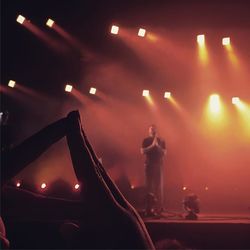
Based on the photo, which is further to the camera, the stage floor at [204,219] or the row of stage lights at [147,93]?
the row of stage lights at [147,93]

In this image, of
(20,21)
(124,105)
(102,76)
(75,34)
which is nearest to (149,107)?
(124,105)

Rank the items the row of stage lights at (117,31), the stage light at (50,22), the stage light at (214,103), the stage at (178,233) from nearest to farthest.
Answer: the stage at (178,233)
the row of stage lights at (117,31)
the stage light at (50,22)
the stage light at (214,103)

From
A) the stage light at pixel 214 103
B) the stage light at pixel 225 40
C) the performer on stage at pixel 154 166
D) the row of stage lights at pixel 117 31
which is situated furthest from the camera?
the stage light at pixel 214 103

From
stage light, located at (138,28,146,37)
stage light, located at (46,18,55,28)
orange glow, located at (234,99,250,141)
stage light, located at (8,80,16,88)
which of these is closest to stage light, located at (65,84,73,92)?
stage light, located at (8,80,16,88)

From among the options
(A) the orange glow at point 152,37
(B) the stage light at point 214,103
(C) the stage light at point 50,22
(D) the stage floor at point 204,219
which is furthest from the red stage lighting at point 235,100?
(C) the stage light at point 50,22

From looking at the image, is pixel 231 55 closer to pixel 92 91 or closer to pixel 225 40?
pixel 225 40

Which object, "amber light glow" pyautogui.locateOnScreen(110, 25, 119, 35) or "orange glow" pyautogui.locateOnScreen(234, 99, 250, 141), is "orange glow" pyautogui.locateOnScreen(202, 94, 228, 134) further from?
"amber light glow" pyautogui.locateOnScreen(110, 25, 119, 35)

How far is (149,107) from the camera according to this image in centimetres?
1188

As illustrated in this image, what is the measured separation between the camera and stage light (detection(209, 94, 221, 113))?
11.2 metres

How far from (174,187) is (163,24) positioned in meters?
5.28

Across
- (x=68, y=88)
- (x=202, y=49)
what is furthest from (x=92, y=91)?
(x=202, y=49)

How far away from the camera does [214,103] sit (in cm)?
1134

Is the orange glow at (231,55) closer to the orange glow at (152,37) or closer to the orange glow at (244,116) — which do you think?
the orange glow at (244,116)

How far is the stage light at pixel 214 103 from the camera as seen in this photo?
11203 mm
